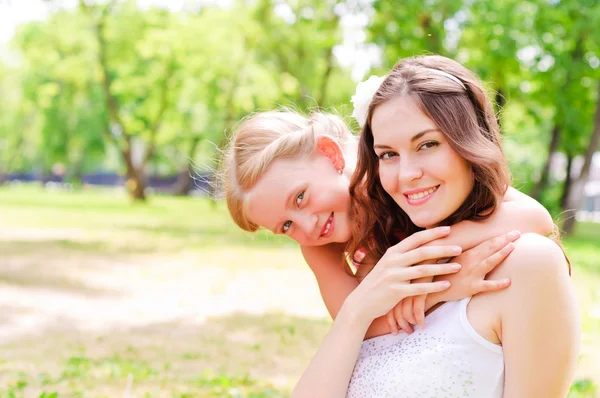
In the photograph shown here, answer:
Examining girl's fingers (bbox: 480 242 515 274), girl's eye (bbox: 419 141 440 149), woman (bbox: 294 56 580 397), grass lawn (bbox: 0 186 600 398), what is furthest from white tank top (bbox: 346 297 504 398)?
grass lawn (bbox: 0 186 600 398)

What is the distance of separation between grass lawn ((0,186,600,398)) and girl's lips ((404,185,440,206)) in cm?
192

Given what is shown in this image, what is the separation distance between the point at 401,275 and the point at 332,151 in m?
0.82

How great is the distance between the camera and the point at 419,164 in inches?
73.7

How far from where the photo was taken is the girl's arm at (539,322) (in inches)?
65.0

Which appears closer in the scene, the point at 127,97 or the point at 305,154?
the point at 305,154

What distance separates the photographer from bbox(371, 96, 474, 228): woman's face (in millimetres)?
1855

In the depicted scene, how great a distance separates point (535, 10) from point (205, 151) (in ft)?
126

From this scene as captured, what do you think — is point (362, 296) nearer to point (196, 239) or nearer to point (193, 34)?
point (196, 239)

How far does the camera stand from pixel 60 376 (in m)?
5.29

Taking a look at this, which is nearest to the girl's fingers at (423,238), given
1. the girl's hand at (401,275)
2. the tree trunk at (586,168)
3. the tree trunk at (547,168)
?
the girl's hand at (401,275)

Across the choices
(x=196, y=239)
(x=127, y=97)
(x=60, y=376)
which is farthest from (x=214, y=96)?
(x=60, y=376)

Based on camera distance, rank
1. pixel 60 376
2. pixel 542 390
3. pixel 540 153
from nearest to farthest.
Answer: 1. pixel 542 390
2. pixel 60 376
3. pixel 540 153

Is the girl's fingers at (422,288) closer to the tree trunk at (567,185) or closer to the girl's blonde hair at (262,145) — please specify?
the girl's blonde hair at (262,145)

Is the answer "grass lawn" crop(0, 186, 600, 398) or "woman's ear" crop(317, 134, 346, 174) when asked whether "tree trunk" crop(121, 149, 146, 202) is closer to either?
"grass lawn" crop(0, 186, 600, 398)
